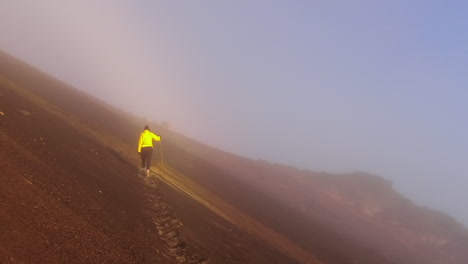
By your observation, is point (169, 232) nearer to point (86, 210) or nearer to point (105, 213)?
point (105, 213)

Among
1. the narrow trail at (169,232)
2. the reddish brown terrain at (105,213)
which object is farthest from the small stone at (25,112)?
the narrow trail at (169,232)

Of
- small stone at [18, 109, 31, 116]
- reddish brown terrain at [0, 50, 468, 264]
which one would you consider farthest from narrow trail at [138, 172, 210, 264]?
small stone at [18, 109, 31, 116]

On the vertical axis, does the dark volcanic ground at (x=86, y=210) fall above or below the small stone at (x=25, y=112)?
below

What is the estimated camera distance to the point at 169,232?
437 inches

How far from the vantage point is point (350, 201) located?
195ft

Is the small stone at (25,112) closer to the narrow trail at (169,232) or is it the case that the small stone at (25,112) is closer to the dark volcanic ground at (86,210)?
the dark volcanic ground at (86,210)

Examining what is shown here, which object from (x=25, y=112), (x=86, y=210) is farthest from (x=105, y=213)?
(x=25, y=112)

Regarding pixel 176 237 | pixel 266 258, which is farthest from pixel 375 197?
pixel 176 237

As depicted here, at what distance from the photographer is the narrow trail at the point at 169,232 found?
9794 mm

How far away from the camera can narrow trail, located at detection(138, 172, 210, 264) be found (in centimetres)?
979

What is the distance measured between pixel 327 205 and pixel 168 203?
43930 mm

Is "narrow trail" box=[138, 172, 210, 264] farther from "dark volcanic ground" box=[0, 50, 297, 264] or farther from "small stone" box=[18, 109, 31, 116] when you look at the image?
"small stone" box=[18, 109, 31, 116]

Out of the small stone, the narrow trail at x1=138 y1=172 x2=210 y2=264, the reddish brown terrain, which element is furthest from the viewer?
the small stone

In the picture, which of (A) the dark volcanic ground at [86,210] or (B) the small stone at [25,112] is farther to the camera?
(B) the small stone at [25,112]
